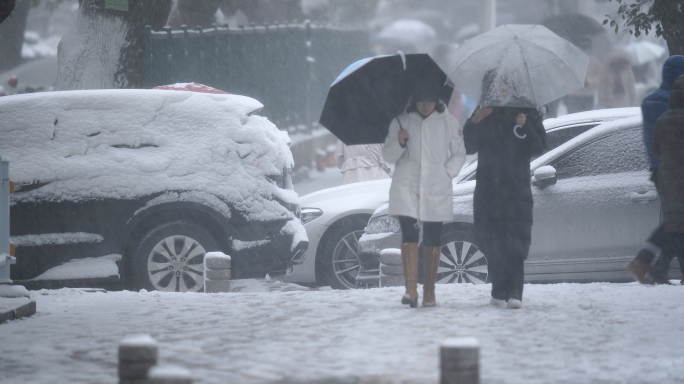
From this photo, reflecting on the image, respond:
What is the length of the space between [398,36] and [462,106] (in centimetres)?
1849

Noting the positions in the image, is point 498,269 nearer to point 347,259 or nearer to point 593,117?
point 593,117

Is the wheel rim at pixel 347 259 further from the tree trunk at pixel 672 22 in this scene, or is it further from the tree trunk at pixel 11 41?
the tree trunk at pixel 11 41

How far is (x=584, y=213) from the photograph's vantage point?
28.0ft

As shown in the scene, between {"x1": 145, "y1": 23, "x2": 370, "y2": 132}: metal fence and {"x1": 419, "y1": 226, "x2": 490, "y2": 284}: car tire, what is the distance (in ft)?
23.9

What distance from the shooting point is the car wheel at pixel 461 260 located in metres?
8.84

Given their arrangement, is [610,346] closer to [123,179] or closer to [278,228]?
[278,228]

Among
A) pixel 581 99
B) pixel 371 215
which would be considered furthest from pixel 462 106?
pixel 371 215

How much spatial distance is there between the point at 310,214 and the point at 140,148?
1979 mm

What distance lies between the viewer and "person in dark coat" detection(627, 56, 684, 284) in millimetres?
8141

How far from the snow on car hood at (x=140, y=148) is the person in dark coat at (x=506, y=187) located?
8.27 feet

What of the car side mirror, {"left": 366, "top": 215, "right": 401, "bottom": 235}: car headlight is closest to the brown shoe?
the car side mirror

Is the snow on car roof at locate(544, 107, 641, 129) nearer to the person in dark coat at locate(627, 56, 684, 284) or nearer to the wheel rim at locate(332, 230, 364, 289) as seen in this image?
the person in dark coat at locate(627, 56, 684, 284)

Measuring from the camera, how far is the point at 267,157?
358 inches

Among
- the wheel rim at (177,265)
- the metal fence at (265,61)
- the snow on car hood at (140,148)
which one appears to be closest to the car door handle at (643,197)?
the snow on car hood at (140,148)
